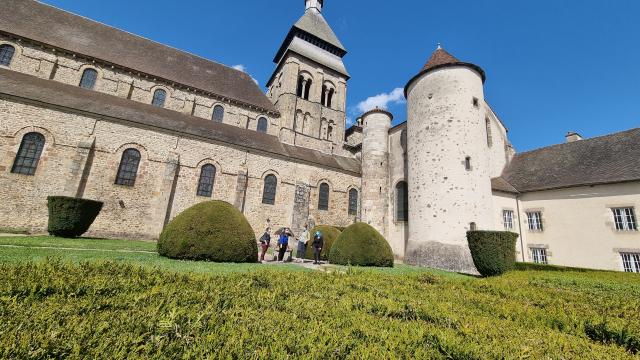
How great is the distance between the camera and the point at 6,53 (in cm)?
1527

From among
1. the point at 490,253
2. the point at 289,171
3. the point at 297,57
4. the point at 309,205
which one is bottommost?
the point at 490,253

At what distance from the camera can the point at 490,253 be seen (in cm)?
991

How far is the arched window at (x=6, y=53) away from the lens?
15.1 m

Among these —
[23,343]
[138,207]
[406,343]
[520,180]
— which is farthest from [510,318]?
[520,180]

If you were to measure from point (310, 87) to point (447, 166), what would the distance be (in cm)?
1727

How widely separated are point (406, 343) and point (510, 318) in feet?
6.81

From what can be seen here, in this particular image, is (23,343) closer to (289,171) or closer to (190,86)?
(289,171)

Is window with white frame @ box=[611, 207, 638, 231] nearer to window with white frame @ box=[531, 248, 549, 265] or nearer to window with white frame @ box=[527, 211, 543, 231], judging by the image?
window with white frame @ box=[527, 211, 543, 231]

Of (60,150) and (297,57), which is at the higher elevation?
(297,57)

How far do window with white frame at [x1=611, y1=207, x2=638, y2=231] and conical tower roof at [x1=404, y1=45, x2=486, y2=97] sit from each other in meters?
9.27

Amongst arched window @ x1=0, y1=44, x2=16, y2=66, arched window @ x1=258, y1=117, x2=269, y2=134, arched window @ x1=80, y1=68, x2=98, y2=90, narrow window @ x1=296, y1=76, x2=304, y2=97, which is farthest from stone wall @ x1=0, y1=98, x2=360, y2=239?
narrow window @ x1=296, y1=76, x2=304, y2=97

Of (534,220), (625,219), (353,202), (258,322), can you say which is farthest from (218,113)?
(625,219)

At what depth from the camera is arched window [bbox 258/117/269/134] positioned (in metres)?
22.5

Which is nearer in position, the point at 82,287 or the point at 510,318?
the point at 82,287
